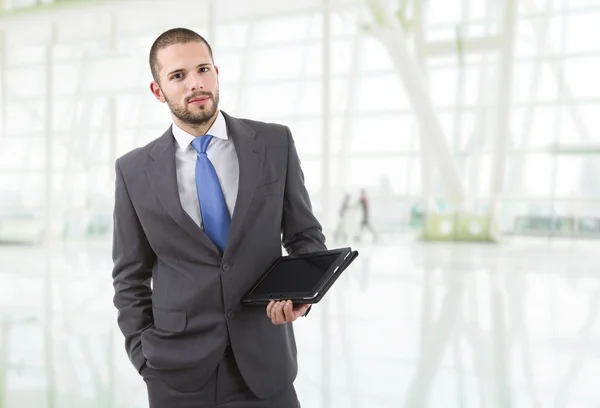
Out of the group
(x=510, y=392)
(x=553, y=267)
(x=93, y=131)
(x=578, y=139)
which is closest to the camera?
(x=510, y=392)

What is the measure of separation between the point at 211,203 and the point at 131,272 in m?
0.35

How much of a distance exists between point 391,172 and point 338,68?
4.59m

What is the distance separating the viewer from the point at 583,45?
826 inches

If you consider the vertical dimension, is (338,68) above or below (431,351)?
above

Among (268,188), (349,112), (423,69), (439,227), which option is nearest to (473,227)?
(439,227)

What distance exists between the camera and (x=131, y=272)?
1886 mm

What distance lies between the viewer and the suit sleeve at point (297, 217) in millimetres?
1875

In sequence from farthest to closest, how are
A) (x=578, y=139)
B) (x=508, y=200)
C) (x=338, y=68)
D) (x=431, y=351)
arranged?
(x=338, y=68), (x=508, y=200), (x=578, y=139), (x=431, y=351)

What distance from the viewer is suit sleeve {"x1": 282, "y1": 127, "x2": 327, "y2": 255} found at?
73.8 inches

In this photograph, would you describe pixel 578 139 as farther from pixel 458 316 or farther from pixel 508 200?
pixel 458 316

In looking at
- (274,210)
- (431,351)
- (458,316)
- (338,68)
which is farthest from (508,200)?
(274,210)

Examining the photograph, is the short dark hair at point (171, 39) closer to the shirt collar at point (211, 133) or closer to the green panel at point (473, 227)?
the shirt collar at point (211, 133)

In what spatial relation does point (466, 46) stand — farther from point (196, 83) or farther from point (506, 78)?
point (196, 83)

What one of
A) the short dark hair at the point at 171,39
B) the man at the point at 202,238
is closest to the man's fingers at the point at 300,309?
the man at the point at 202,238
